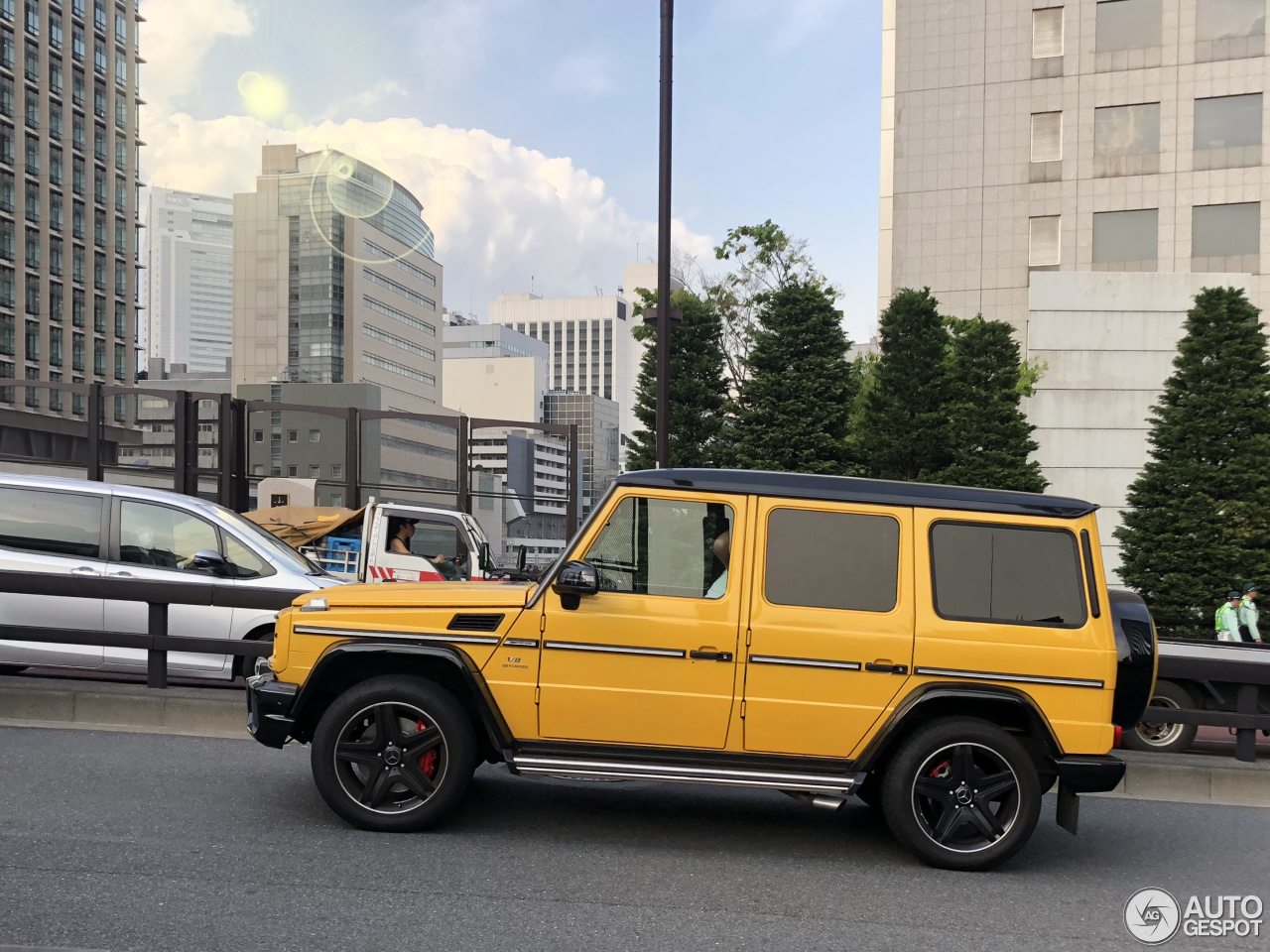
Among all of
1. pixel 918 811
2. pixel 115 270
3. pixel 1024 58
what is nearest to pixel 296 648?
pixel 918 811

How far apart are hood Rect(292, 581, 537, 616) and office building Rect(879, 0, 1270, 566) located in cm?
4123

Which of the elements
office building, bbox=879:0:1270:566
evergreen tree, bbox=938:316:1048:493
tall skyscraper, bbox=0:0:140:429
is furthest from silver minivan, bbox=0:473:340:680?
tall skyscraper, bbox=0:0:140:429

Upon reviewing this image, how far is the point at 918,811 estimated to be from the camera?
5.80 metres

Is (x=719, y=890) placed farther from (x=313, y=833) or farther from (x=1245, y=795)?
(x=1245, y=795)

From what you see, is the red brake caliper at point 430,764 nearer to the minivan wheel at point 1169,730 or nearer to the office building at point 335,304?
the minivan wheel at point 1169,730

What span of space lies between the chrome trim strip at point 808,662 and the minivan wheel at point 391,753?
153 cm

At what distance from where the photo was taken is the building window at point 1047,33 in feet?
170

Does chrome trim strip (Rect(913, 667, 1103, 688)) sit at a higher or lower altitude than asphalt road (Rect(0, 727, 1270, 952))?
higher

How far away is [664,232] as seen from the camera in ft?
49.0

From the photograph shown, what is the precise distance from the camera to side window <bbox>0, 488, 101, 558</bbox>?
396 inches

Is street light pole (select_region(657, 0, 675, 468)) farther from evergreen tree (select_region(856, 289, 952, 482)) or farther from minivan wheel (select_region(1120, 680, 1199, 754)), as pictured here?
evergreen tree (select_region(856, 289, 952, 482))

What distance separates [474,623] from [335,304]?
144613 millimetres

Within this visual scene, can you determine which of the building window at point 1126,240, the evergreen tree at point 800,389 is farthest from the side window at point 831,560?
the building window at point 1126,240

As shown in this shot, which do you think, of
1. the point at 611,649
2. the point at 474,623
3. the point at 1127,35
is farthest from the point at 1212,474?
the point at 1127,35
